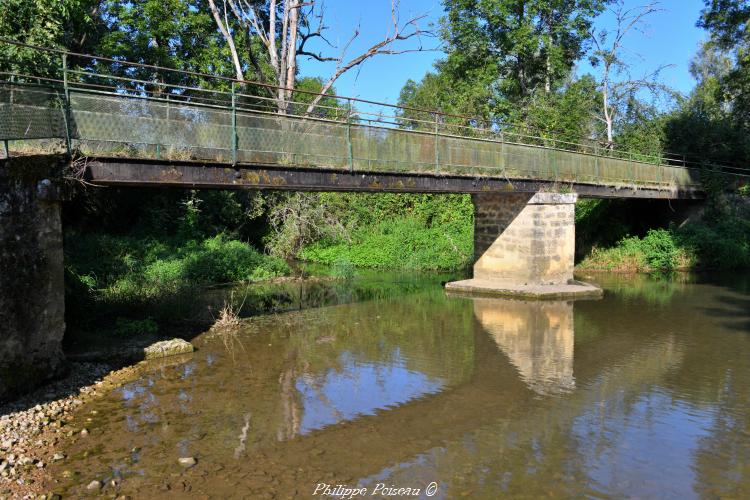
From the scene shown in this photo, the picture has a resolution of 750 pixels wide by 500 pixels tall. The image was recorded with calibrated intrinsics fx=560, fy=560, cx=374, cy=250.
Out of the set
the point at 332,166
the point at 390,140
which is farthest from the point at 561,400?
the point at 390,140

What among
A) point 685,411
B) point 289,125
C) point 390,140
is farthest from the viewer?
point 390,140

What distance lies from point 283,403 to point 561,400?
3.71 metres

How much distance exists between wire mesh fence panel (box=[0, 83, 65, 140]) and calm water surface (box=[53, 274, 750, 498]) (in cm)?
369

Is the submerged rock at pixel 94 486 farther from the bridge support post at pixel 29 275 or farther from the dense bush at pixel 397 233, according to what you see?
the dense bush at pixel 397 233

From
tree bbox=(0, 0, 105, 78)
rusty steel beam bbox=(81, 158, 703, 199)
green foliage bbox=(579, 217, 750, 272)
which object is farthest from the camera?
green foliage bbox=(579, 217, 750, 272)

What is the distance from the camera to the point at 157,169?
8719mm

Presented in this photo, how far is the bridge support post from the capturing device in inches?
269

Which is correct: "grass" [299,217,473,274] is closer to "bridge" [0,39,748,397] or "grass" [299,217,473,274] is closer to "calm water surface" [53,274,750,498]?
"bridge" [0,39,748,397]

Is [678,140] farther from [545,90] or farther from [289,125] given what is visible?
[289,125]

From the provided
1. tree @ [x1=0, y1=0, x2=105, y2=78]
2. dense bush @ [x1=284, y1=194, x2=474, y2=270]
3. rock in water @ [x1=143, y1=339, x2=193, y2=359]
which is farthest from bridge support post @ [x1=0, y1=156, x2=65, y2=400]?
dense bush @ [x1=284, y1=194, x2=474, y2=270]

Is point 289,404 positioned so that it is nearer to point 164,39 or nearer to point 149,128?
point 149,128

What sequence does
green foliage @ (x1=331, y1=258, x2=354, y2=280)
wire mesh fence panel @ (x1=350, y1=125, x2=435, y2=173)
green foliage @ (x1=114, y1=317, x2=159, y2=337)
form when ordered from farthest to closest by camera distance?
1. green foliage @ (x1=331, y1=258, x2=354, y2=280)
2. wire mesh fence panel @ (x1=350, y1=125, x2=435, y2=173)
3. green foliage @ (x1=114, y1=317, x2=159, y2=337)

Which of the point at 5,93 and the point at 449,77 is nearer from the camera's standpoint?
the point at 5,93

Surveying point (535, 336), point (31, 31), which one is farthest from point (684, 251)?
point (31, 31)
